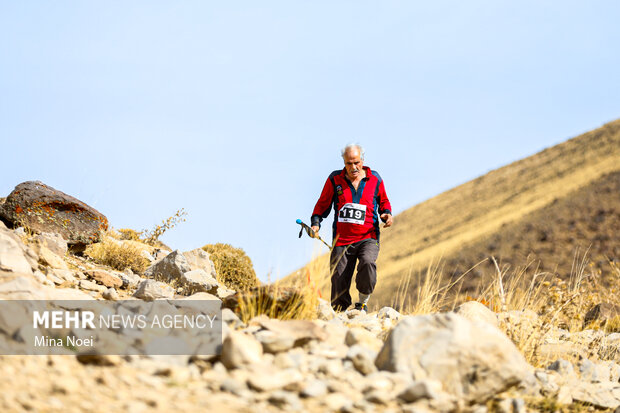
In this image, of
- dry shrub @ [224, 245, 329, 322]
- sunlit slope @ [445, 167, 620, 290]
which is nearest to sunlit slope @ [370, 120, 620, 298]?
sunlit slope @ [445, 167, 620, 290]

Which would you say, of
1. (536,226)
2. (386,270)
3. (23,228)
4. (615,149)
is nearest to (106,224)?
(23,228)

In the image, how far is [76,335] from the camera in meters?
4.52

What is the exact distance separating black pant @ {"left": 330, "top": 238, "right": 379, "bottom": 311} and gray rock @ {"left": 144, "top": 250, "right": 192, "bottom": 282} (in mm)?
2414

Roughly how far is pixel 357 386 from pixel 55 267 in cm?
468

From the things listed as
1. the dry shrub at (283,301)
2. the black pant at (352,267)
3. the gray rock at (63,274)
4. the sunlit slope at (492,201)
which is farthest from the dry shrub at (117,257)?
the sunlit slope at (492,201)

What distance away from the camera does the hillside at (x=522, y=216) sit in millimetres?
38438

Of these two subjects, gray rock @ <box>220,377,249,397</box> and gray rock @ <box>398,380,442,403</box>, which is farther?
gray rock @ <box>398,380,442,403</box>

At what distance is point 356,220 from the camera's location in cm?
755

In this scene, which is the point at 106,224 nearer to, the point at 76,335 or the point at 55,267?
the point at 55,267

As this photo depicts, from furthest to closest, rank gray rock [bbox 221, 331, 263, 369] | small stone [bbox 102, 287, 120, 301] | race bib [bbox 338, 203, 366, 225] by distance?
race bib [bbox 338, 203, 366, 225], small stone [bbox 102, 287, 120, 301], gray rock [bbox 221, 331, 263, 369]

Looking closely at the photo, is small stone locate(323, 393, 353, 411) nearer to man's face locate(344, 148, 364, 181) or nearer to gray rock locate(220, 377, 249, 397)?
gray rock locate(220, 377, 249, 397)

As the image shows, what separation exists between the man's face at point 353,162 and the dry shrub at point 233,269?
4379mm

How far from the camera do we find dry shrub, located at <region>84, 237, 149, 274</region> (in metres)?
9.45

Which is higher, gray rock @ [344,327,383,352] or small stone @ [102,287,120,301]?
small stone @ [102,287,120,301]
